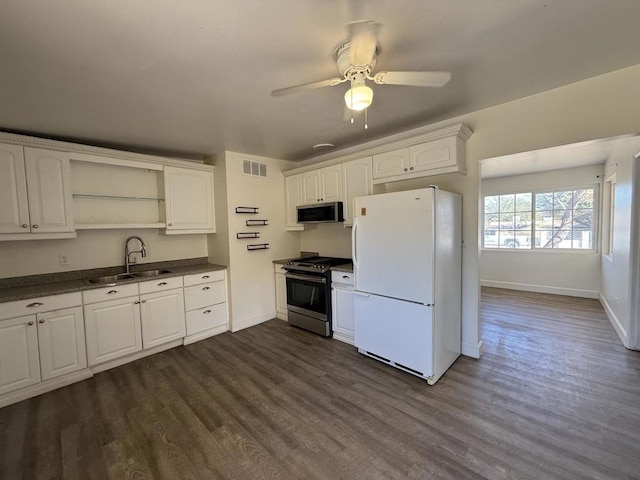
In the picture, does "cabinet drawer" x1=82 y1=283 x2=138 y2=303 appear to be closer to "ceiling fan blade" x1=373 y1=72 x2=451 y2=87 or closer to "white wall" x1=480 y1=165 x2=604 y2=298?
"ceiling fan blade" x1=373 y1=72 x2=451 y2=87

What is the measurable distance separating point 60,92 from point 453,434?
3.76m

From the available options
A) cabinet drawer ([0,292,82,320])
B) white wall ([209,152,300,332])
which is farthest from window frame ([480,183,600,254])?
cabinet drawer ([0,292,82,320])

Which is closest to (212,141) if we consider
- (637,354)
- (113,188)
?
(113,188)

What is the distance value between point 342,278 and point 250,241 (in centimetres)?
151

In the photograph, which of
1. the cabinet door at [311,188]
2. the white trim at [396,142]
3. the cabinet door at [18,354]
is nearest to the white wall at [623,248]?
the white trim at [396,142]

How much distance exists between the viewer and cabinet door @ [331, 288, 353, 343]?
129 inches

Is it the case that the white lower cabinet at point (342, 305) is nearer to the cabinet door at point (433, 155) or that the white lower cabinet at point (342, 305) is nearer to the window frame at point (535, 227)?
the cabinet door at point (433, 155)

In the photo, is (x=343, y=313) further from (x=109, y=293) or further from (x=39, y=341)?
(x=39, y=341)

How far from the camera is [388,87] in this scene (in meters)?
2.12

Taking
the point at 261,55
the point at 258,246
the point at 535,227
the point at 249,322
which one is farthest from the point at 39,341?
the point at 535,227

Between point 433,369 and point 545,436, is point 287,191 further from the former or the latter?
point 545,436

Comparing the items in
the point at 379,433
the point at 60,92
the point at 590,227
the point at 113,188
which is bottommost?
the point at 379,433

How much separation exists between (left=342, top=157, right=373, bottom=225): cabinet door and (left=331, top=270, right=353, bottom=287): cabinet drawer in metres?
0.68

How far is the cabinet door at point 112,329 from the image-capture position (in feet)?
8.91
